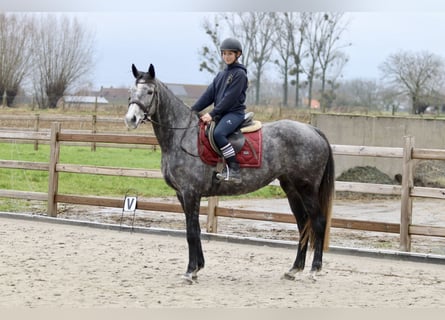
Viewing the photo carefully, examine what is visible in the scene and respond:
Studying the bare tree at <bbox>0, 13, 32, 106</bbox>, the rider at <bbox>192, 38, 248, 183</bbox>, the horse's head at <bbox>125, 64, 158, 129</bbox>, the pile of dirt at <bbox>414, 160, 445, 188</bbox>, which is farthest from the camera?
the pile of dirt at <bbox>414, 160, 445, 188</bbox>

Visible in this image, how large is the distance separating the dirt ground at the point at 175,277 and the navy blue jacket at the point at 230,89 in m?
1.43

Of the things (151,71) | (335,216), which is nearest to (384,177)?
(335,216)

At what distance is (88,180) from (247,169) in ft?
25.6

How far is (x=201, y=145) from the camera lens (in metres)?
5.43

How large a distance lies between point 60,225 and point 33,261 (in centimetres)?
227

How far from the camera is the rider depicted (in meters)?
5.17

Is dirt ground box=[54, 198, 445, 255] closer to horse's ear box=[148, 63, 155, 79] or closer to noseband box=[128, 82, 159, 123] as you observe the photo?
noseband box=[128, 82, 159, 123]

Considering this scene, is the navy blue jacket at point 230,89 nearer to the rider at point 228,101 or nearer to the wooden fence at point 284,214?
the rider at point 228,101

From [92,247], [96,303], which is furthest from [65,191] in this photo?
[96,303]

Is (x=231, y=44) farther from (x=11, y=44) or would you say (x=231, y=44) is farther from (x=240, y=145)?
(x=11, y=44)

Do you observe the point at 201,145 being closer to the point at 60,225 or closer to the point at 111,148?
the point at 60,225

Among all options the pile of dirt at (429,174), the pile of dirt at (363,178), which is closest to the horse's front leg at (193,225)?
the pile of dirt at (363,178)

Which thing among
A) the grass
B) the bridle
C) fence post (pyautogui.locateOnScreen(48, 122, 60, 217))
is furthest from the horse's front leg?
the grass

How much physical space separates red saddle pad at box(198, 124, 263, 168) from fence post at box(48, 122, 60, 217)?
140 inches
